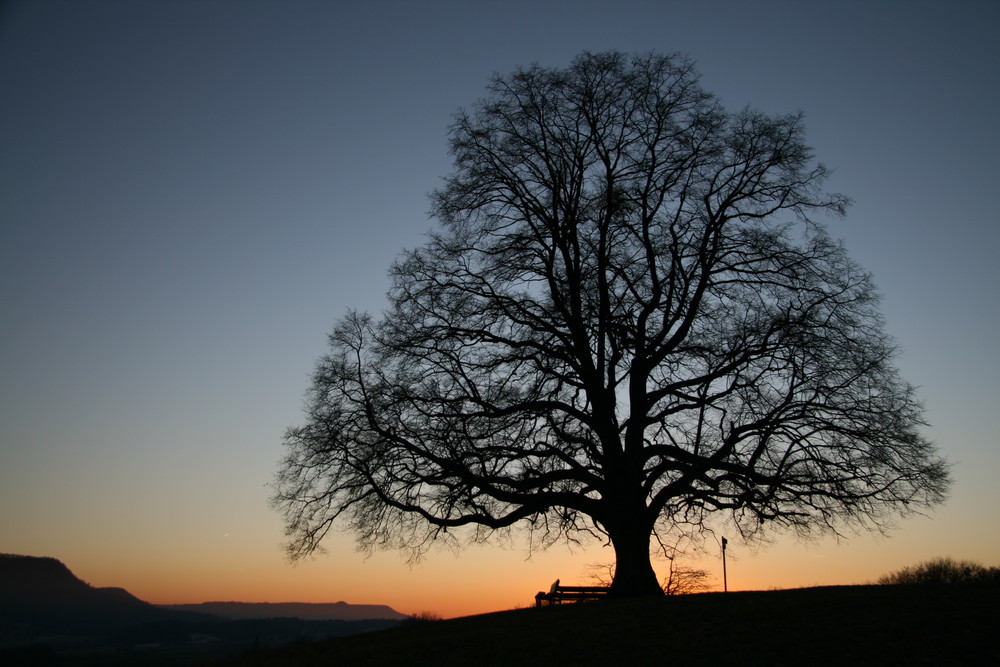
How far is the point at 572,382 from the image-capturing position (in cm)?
1920

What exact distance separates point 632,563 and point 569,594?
248 centimetres

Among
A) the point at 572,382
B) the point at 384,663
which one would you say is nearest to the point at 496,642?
the point at 384,663

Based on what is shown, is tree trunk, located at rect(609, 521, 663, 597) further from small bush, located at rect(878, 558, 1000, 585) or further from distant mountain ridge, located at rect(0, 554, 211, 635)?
distant mountain ridge, located at rect(0, 554, 211, 635)

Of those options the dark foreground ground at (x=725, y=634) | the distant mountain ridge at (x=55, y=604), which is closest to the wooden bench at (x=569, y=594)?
the dark foreground ground at (x=725, y=634)

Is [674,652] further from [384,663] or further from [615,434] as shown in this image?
[615,434]

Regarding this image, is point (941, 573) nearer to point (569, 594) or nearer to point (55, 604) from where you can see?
point (569, 594)

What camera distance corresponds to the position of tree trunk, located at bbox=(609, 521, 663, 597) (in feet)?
58.6

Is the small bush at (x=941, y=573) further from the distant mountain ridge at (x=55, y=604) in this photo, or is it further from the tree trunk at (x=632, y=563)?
the distant mountain ridge at (x=55, y=604)

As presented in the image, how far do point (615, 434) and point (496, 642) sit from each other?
6.20 m

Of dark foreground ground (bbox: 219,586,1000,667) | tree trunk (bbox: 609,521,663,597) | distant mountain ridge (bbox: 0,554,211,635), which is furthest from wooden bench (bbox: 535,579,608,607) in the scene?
distant mountain ridge (bbox: 0,554,211,635)

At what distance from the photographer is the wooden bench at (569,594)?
19.2 m

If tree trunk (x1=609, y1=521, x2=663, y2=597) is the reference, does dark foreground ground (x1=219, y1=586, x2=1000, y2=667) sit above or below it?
below

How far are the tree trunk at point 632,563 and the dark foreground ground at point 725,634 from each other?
1.28 metres

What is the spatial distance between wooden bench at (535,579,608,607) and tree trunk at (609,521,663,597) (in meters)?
1.03
